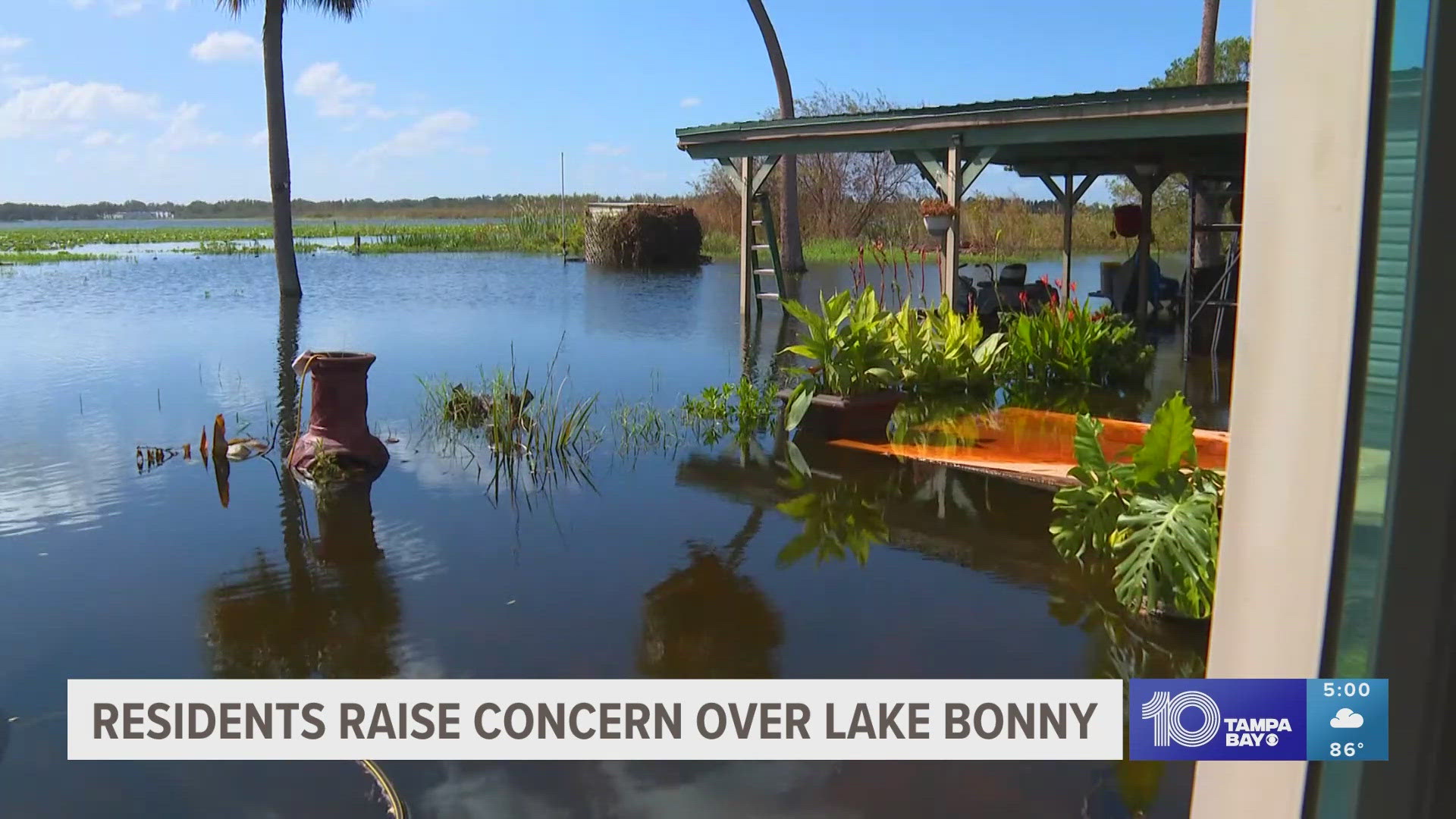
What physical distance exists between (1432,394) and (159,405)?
10362mm

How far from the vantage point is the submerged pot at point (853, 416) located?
8.24 m

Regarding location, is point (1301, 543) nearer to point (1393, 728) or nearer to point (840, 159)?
point (1393, 728)

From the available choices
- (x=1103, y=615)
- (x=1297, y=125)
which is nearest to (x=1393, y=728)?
(x=1297, y=125)

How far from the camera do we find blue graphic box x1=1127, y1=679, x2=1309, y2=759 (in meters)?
1.24

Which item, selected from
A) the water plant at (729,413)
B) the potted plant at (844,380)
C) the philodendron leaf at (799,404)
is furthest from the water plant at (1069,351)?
the philodendron leaf at (799,404)

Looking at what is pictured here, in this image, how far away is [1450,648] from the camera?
3.60 feet

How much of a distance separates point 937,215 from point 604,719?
27.3 feet

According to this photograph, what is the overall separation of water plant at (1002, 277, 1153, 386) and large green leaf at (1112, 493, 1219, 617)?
586 cm

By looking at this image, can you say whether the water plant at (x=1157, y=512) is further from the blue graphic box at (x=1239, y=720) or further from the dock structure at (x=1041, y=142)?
the dock structure at (x=1041, y=142)

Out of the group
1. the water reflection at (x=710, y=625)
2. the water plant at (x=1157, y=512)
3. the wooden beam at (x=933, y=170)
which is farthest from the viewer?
the wooden beam at (x=933, y=170)

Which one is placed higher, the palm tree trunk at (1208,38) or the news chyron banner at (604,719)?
the palm tree trunk at (1208,38)

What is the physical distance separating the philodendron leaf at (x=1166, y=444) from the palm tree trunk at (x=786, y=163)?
837 inches

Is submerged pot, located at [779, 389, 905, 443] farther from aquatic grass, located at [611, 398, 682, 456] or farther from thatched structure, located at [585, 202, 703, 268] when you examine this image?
thatched structure, located at [585, 202, 703, 268]

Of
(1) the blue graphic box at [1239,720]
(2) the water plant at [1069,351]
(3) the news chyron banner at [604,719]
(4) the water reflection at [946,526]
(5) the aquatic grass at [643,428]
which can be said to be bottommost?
(3) the news chyron banner at [604,719]
